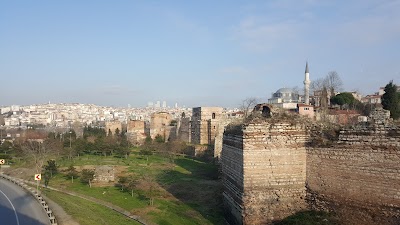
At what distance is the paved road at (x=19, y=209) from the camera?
1304 centimetres

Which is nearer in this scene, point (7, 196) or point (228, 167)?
point (228, 167)

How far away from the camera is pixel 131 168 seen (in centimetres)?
2856

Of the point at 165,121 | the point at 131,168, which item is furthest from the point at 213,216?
the point at 165,121

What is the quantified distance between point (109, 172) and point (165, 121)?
3997 cm

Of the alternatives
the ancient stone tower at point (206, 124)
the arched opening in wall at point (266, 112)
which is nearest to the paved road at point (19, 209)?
the arched opening in wall at point (266, 112)

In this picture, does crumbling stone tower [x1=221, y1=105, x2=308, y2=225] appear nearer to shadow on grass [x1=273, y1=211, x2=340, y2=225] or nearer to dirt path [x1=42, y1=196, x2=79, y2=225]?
shadow on grass [x1=273, y1=211, x2=340, y2=225]

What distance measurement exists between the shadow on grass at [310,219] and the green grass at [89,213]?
597 centimetres

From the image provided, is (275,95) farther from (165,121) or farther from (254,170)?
(254,170)

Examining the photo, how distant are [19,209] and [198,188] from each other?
8.97 metres

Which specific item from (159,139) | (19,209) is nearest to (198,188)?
(19,209)

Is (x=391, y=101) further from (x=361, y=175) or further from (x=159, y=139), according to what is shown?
(x=159, y=139)

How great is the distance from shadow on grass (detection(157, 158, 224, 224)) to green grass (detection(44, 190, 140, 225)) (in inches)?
125

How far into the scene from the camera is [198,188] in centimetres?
2000

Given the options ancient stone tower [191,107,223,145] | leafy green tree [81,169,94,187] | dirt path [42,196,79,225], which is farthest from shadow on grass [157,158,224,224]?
ancient stone tower [191,107,223,145]
